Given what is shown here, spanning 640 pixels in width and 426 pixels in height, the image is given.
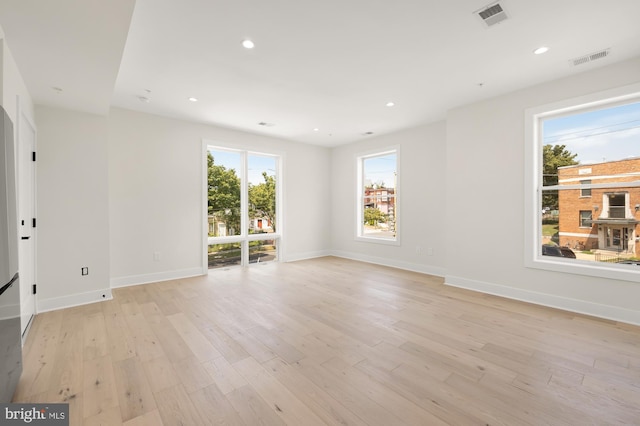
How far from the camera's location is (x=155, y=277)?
4.63 metres

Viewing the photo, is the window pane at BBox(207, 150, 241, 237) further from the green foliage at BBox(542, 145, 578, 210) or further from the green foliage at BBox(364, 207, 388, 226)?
the green foliage at BBox(542, 145, 578, 210)

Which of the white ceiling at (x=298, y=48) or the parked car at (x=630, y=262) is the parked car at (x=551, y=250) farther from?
the white ceiling at (x=298, y=48)

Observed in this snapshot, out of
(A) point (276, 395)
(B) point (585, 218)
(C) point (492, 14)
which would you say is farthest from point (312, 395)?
(B) point (585, 218)

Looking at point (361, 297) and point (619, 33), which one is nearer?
point (619, 33)

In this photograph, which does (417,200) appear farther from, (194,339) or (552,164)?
(194,339)

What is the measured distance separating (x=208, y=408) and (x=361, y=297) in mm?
2494

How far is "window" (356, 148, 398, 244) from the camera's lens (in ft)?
19.8

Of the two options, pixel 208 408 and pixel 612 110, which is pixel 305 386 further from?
pixel 612 110

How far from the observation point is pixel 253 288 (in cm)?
431

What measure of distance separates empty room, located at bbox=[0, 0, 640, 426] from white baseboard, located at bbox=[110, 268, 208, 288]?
4 centimetres

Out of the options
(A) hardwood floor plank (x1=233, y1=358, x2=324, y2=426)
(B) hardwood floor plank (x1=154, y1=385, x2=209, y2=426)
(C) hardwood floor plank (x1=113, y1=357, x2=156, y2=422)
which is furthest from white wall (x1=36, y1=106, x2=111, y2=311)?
(A) hardwood floor plank (x1=233, y1=358, x2=324, y2=426)

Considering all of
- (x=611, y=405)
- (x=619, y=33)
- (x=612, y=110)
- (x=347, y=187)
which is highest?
(x=619, y=33)

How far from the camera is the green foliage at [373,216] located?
20.7ft

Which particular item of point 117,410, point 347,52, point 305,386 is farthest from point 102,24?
point 305,386
